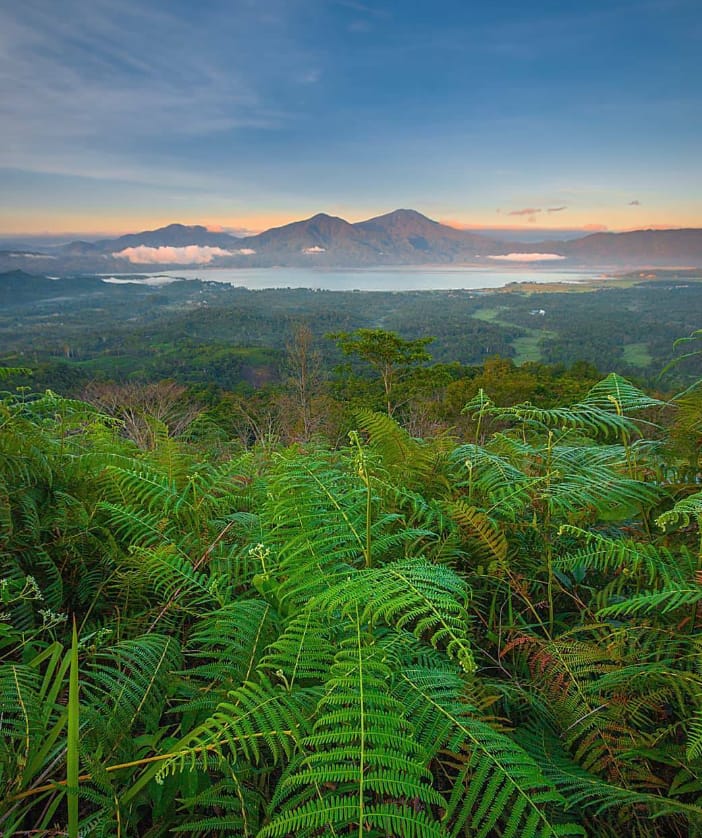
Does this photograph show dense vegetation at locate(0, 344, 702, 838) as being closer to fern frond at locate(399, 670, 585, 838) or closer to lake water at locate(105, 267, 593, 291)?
fern frond at locate(399, 670, 585, 838)

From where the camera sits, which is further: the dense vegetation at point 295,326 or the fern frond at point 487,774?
the dense vegetation at point 295,326

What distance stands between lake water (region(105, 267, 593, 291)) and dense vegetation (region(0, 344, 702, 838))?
154m

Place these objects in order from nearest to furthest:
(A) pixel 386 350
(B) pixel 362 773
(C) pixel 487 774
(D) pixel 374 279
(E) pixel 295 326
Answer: (B) pixel 362 773 → (C) pixel 487 774 → (A) pixel 386 350 → (E) pixel 295 326 → (D) pixel 374 279

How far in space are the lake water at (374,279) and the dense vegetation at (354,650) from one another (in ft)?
505

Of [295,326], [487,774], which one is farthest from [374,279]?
[487,774]

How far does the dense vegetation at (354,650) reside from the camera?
27.6 inches

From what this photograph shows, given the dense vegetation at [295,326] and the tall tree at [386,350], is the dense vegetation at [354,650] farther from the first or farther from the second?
the dense vegetation at [295,326]

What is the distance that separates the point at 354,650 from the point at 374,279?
187 meters

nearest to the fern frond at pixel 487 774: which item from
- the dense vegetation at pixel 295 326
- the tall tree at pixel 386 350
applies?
the tall tree at pixel 386 350

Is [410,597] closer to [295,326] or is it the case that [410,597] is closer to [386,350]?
[386,350]

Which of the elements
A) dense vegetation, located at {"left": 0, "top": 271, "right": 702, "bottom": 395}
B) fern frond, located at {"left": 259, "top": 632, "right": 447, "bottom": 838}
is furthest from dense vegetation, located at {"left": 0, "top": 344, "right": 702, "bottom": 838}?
dense vegetation, located at {"left": 0, "top": 271, "right": 702, "bottom": 395}

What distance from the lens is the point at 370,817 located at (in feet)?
2.00

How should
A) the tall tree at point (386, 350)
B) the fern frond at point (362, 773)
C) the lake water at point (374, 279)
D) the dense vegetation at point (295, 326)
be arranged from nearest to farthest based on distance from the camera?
the fern frond at point (362, 773)
the tall tree at point (386, 350)
the dense vegetation at point (295, 326)
the lake water at point (374, 279)

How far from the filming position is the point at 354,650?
81 centimetres
